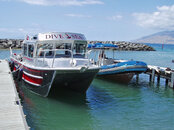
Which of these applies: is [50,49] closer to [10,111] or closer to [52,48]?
[52,48]

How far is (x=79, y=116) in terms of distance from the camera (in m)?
10.9

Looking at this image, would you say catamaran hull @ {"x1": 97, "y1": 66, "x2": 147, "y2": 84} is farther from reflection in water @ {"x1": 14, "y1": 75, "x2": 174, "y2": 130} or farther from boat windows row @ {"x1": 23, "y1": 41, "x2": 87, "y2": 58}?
boat windows row @ {"x1": 23, "y1": 41, "x2": 87, "y2": 58}

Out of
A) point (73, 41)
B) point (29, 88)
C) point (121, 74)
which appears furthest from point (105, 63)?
point (29, 88)

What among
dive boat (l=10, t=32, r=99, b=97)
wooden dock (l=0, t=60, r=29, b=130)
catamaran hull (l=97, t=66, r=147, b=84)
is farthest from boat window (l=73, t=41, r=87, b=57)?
wooden dock (l=0, t=60, r=29, b=130)

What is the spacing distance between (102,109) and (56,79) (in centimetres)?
280

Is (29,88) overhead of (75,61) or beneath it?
beneath

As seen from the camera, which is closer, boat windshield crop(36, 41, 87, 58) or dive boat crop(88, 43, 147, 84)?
boat windshield crop(36, 41, 87, 58)

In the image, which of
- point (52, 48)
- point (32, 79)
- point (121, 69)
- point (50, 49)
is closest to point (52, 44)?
point (52, 48)

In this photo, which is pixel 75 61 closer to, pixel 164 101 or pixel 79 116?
pixel 79 116

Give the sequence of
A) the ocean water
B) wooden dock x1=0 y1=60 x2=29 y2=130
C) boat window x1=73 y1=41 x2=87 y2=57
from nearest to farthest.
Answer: wooden dock x1=0 y1=60 x2=29 y2=130, the ocean water, boat window x1=73 y1=41 x2=87 y2=57

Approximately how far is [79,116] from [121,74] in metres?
7.84

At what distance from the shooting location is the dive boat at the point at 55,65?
39.5ft

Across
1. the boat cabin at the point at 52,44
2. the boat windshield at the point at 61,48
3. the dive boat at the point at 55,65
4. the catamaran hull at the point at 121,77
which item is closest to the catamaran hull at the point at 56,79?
the dive boat at the point at 55,65

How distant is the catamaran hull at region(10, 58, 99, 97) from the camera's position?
11977 mm
